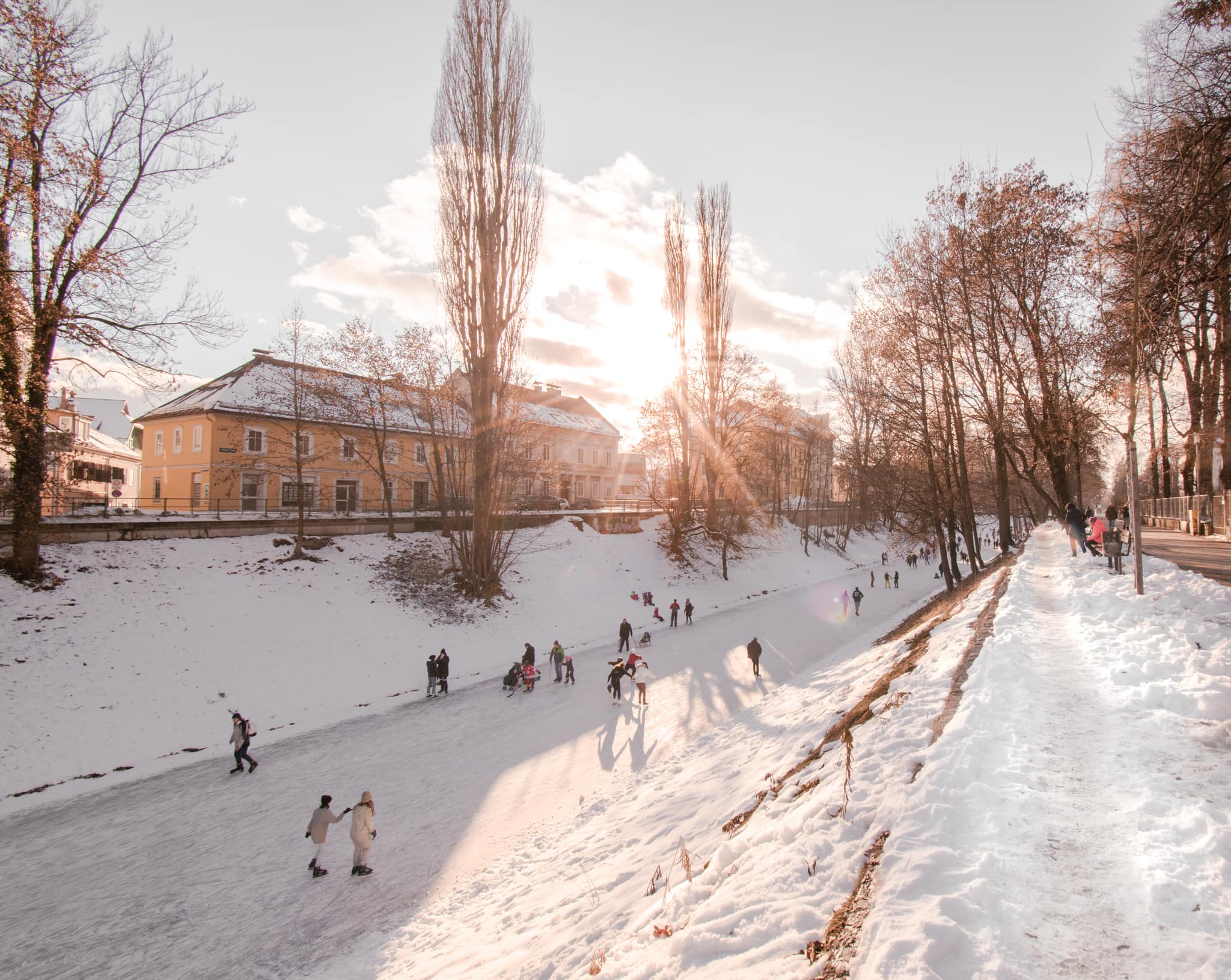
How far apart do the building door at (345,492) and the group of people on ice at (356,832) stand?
89.7 feet

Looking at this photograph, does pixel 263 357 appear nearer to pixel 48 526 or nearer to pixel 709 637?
pixel 48 526

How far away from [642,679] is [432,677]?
6.12 metres

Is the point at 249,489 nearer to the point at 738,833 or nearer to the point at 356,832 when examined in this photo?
the point at 356,832

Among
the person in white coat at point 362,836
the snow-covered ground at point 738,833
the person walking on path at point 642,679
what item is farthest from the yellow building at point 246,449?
the person in white coat at point 362,836

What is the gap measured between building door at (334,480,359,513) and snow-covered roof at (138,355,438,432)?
5066 mm

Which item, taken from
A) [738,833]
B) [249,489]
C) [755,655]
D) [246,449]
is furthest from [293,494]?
[738,833]

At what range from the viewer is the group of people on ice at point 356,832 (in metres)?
7.98

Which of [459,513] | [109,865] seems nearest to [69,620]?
[109,865]

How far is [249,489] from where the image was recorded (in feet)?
97.5

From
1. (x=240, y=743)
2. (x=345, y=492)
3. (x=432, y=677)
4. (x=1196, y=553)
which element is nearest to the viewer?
(x=240, y=743)

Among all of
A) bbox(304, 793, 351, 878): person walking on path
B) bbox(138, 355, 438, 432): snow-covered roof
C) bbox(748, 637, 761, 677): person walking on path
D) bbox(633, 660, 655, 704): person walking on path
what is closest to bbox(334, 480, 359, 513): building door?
bbox(138, 355, 438, 432): snow-covered roof

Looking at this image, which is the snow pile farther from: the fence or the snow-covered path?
the fence

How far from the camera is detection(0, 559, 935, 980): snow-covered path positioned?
6.77m

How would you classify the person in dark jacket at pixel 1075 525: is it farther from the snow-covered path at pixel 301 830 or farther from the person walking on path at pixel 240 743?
the person walking on path at pixel 240 743
